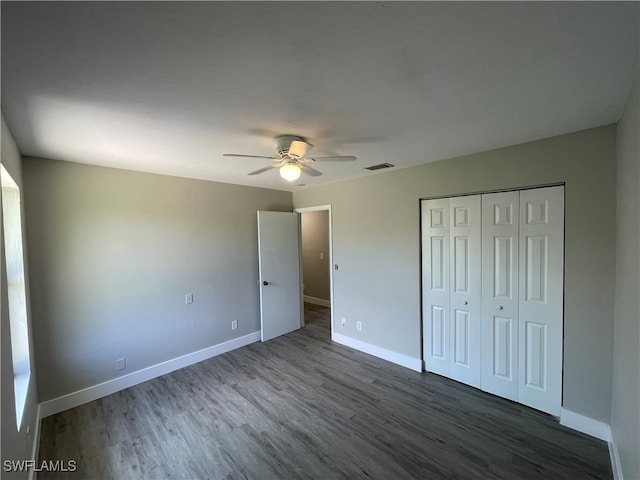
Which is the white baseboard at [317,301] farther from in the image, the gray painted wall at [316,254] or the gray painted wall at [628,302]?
the gray painted wall at [628,302]

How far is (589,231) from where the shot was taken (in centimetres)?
204

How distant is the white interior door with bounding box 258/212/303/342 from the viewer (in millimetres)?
4039

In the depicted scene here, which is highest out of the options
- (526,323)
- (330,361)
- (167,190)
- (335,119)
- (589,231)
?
(335,119)

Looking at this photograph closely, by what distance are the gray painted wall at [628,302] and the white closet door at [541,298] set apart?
0.36m

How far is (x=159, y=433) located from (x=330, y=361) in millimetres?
1921

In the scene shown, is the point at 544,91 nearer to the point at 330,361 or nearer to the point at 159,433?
the point at 330,361

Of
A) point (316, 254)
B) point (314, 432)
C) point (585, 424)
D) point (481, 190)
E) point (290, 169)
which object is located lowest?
point (314, 432)

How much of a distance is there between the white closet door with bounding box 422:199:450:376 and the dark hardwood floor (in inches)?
10.4

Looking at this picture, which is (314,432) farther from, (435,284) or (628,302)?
(628,302)

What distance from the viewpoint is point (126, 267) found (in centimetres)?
290

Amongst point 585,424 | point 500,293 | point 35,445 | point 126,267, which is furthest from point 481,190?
point 35,445

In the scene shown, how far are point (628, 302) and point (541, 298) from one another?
30.8 inches

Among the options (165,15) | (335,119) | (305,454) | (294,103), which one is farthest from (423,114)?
(305,454)

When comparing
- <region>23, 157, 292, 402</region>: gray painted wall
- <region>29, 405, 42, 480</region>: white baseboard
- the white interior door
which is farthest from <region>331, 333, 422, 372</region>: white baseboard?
<region>29, 405, 42, 480</region>: white baseboard
